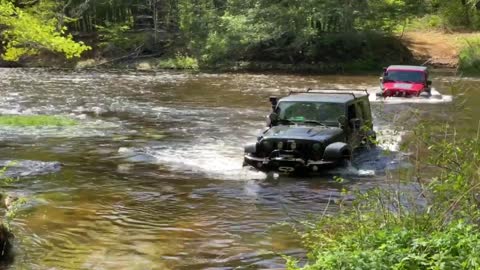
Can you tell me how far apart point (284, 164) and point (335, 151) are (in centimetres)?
113

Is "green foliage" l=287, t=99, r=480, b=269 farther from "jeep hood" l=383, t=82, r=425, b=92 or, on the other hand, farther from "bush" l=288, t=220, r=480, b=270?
"jeep hood" l=383, t=82, r=425, b=92

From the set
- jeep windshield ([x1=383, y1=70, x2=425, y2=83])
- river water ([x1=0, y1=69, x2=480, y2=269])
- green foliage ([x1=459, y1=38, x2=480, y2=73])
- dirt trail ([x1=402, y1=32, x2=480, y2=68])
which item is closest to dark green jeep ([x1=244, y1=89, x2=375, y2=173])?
river water ([x1=0, y1=69, x2=480, y2=269])

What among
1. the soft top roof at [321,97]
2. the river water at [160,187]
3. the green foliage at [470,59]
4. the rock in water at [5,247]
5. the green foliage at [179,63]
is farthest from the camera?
the green foliage at [179,63]

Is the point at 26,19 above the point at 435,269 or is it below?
above

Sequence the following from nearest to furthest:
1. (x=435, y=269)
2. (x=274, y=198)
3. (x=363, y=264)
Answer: (x=435, y=269), (x=363, y=264), (x=274, y=198)

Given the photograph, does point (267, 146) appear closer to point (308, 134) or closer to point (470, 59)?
point (308, 134)

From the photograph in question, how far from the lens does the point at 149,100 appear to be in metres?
30.2

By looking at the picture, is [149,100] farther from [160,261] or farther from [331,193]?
[160,261]

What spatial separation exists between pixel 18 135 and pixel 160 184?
8237 millimetres

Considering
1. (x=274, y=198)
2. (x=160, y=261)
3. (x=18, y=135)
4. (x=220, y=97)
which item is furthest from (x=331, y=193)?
(x=220, y=97)

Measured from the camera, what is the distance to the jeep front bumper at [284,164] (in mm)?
13844

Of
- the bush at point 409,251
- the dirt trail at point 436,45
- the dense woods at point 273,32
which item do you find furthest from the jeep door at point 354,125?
the dirt trail at point 436,45

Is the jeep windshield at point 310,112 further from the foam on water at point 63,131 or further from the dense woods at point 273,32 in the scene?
the dense woods at point 273,32

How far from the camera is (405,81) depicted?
28.7 metres
